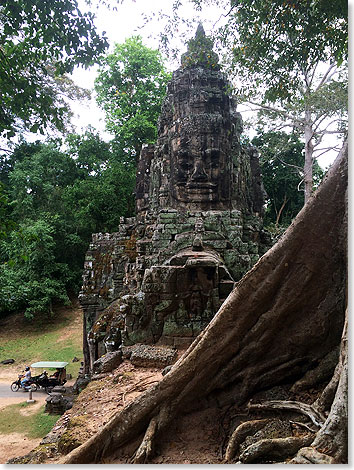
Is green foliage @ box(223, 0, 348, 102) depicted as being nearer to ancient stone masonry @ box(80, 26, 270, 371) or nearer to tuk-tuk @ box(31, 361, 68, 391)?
ancient stone masonry @ box(80, 26, 270, 371)

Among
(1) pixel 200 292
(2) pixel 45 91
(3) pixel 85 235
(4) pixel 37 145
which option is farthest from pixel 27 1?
(3) pixel 85 235

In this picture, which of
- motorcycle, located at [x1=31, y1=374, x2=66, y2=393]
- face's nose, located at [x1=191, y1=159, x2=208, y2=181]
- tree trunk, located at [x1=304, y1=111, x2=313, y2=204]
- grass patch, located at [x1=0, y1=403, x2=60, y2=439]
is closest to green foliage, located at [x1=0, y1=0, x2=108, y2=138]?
face's nose, located at [x1=191, y1=159, x2=208, y2=181]

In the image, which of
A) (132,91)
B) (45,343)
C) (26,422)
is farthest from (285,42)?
(45,343)

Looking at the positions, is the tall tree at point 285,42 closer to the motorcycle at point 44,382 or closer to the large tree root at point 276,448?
the large tree root at point 276,448

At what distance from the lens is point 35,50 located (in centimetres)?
375

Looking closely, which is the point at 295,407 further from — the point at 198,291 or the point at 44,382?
the point at 44,382

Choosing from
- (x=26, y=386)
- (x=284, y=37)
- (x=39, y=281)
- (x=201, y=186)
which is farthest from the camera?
(x=39, y=281)

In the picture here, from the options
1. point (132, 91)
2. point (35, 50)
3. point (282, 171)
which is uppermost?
point (132, 91)

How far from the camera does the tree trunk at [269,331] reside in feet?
8.89

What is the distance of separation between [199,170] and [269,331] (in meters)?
5.72

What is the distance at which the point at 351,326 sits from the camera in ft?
7.88

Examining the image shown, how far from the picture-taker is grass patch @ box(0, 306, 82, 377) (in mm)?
11406

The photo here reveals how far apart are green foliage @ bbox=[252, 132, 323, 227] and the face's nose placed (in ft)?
11.0

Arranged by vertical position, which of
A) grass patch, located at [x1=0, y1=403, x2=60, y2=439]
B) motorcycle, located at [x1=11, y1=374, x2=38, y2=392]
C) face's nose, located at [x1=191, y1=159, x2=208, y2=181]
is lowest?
grass patch, located at [x1=0, y1=403, x2=60, y2=439]
